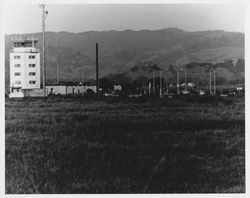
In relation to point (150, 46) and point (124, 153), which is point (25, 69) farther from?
point (124, 153)

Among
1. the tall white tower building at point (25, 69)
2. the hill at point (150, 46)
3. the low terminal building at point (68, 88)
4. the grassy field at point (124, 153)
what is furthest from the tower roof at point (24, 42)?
the grassy field at point (124, 153)

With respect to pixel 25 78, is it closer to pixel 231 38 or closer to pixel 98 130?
pixel 98 130

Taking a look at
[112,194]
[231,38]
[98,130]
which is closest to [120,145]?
[98,130]

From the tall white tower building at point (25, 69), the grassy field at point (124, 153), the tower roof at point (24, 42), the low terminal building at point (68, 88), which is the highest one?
the tower roof at point (24, 42)

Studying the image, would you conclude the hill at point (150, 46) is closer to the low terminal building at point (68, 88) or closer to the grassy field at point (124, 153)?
the grassy field at point (124, 153)

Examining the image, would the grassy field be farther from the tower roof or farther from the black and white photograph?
the tower roof

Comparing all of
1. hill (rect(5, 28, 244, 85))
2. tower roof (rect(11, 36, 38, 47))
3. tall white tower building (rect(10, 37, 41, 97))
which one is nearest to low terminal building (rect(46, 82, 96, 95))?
tall white tower building (rect(10, 37, 41, 97))

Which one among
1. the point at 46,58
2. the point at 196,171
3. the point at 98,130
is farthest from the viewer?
the point at 46,58
